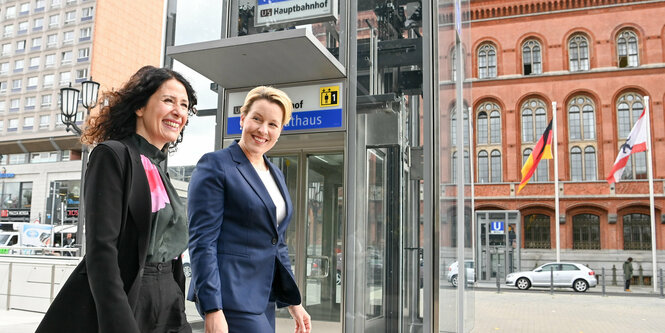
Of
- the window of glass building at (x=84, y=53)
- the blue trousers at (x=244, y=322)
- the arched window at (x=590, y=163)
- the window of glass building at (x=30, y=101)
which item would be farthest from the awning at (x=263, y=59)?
the window of glass building at (x=30, y=101)

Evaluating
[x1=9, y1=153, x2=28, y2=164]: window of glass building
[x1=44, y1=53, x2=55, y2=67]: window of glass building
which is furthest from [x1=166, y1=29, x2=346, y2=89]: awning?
[x1=44, y1=53, x2=55, y2=67]: window of glass building

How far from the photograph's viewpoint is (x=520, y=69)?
38469mm

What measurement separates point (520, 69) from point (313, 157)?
34820 mm

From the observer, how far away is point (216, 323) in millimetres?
2006

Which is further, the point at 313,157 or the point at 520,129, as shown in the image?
the point at 520,129

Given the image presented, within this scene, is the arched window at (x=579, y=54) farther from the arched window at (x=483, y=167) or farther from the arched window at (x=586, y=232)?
the arched window at (x=586, y=232)

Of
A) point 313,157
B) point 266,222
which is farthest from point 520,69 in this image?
point 266,222

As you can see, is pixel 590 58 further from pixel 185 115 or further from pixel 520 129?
pixel 185 115

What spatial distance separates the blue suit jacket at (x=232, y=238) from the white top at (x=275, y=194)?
57 millimetres

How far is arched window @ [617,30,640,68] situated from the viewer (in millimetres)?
36281

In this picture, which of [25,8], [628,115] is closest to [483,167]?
[628,115]

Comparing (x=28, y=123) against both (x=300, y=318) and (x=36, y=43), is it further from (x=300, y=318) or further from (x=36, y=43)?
(x=300, y=318)

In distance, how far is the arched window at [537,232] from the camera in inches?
1407

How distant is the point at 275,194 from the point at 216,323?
1.99ft
